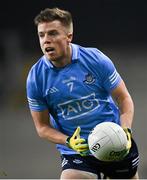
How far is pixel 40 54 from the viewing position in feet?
25.9

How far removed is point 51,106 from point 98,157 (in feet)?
1.83

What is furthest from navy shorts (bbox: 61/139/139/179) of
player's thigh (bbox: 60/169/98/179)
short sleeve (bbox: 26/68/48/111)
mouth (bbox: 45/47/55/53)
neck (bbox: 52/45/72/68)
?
mouth (bbox: 45/47/55/53)

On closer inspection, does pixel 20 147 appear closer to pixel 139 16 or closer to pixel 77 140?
pixel 139 16

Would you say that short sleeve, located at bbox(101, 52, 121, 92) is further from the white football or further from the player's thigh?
the player's thigh

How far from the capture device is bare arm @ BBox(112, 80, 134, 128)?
14.8ft

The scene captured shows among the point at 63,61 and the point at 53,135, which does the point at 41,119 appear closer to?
the point at 53,135

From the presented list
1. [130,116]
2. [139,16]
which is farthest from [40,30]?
[139,16]

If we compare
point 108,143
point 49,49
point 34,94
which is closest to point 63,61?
point 49,49

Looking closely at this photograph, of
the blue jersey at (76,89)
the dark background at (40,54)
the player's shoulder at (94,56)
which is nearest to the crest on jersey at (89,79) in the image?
the blue jersey at (76,89)

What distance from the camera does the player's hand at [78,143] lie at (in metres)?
4.30

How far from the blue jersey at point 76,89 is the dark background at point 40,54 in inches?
126

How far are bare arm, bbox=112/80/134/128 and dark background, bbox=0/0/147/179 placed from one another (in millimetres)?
3149

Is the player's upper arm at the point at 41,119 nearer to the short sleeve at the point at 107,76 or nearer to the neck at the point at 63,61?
the neck at the point at 63,61

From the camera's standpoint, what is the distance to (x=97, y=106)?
15.0 feet
